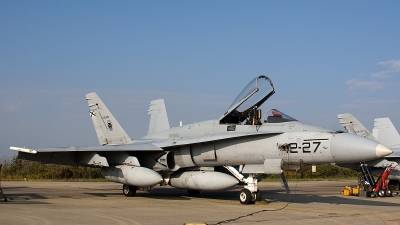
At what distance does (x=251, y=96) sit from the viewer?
41.3 feet

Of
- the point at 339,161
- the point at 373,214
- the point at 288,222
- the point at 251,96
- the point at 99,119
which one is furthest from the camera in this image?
the point at 99,119

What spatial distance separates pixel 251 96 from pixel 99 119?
21.9 feet

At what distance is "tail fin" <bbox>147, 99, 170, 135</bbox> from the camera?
19.0 metres

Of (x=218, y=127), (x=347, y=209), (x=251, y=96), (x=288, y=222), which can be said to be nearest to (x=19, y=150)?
(x=218, y=127)

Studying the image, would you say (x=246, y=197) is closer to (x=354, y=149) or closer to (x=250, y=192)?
(x=250, y=192)

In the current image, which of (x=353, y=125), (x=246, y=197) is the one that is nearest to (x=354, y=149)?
(x=246, y=197)

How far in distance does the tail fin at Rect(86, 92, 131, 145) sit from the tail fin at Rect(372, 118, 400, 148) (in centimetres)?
1340

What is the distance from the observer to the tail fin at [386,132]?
74.3 feet

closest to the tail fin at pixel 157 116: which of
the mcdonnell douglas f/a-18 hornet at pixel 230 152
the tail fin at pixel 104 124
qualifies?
the tail fin at pixel 104 124

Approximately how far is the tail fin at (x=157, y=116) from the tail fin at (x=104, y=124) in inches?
104

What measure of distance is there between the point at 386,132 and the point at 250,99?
13.2 meters

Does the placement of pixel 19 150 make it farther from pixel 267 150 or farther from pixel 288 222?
pixel 288 222

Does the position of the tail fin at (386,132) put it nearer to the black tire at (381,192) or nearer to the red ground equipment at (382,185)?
the red ground equipment at (382,185)

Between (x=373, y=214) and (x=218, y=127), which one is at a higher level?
(x=218, y=127)
